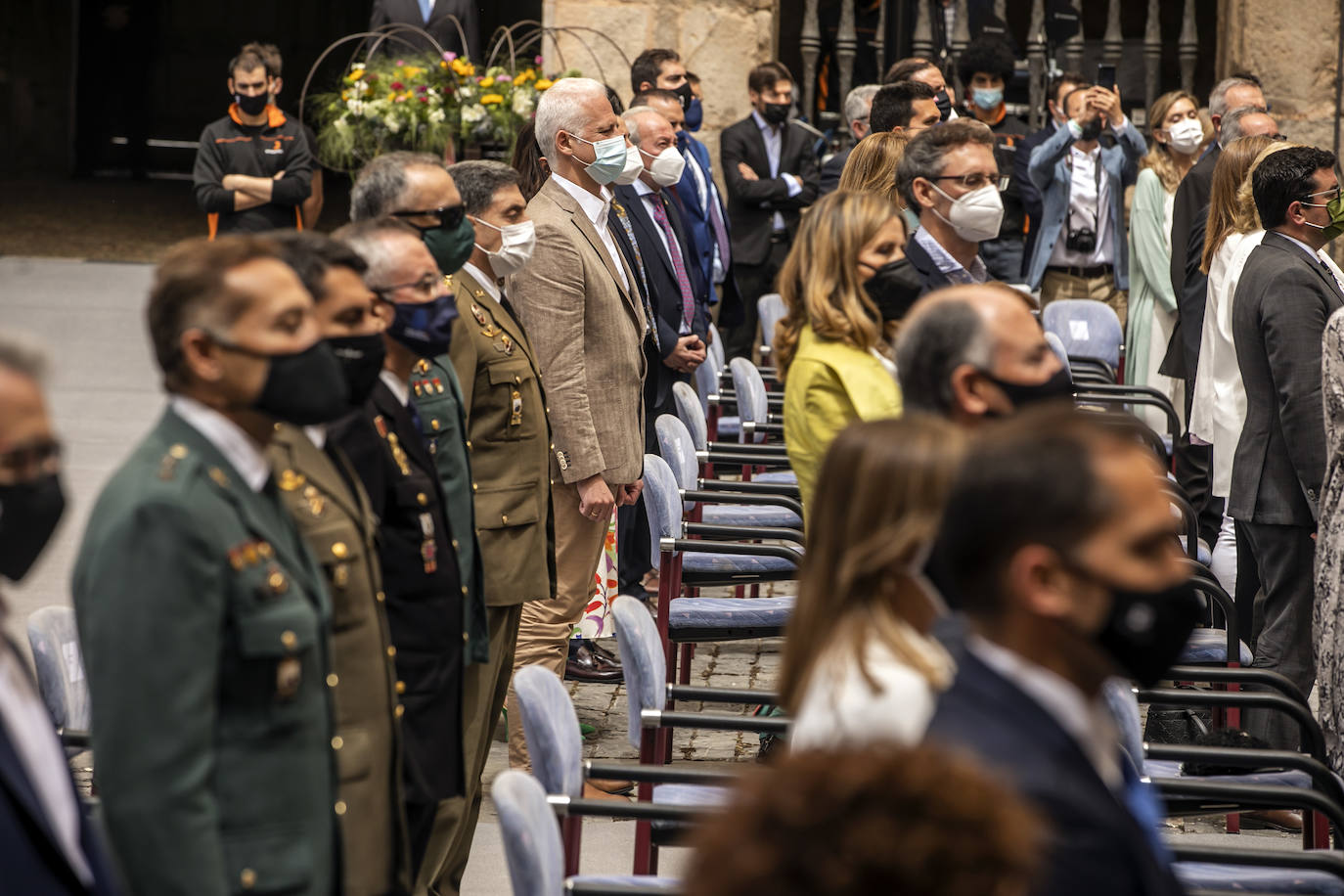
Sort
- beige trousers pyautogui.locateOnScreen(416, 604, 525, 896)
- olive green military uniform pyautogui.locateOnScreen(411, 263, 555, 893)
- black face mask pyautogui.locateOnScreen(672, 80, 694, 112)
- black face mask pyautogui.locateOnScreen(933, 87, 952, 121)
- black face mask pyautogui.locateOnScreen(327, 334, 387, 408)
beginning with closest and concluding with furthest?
black face mask pyautogui.locateOnScreen(327, 334, 387, 408) → beige trousers pyautogui.locateOnScreen(416, 604, 525, 896) → olive green military uniform pyautogui.locateOnScreen(411, 263, 555, 893) → black face mask pyautogui.locateOnScreen(933, 87, 952, 121) → black face mask pyautogui.locateOnScreen(672, 80, 694, 112)

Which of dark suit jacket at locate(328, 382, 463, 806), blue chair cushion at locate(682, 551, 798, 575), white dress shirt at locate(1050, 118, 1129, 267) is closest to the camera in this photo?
dark suit jacket at locate(328, 382, 463, 806)

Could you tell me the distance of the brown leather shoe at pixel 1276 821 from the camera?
4491 millimetres

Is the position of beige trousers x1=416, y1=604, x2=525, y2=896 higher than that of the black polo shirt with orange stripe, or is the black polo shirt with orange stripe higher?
the black polo shirt with orange stripe

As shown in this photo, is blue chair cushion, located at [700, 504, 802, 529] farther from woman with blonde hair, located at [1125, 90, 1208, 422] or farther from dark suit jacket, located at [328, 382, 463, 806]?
dark suit jacket, located at [328, 382, 463, 806]

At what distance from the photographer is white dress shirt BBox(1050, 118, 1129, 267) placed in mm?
8297

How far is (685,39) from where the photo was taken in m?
9.90

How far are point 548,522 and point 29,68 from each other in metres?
14.5

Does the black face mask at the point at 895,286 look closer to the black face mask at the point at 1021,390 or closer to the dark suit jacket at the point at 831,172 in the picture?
the black face mask at the point at 1021,390

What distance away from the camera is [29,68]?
16.7m

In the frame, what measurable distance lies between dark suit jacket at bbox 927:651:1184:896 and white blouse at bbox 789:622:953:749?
0.85 ft

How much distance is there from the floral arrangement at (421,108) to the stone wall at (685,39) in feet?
7.68

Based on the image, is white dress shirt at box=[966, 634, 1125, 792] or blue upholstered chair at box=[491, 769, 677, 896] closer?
white dress shirt at box=[966, 634, 1125, 792]

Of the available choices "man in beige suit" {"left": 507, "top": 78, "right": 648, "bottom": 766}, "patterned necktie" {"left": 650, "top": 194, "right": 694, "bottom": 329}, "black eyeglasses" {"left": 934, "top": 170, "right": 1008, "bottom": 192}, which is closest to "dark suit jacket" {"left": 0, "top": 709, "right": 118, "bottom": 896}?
"man in beige suit" {"left": 507, "top": 78, "right": 648, "bottom": 766}

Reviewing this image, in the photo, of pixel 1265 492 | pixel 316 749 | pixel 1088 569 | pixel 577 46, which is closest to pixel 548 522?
pixel 316 749
